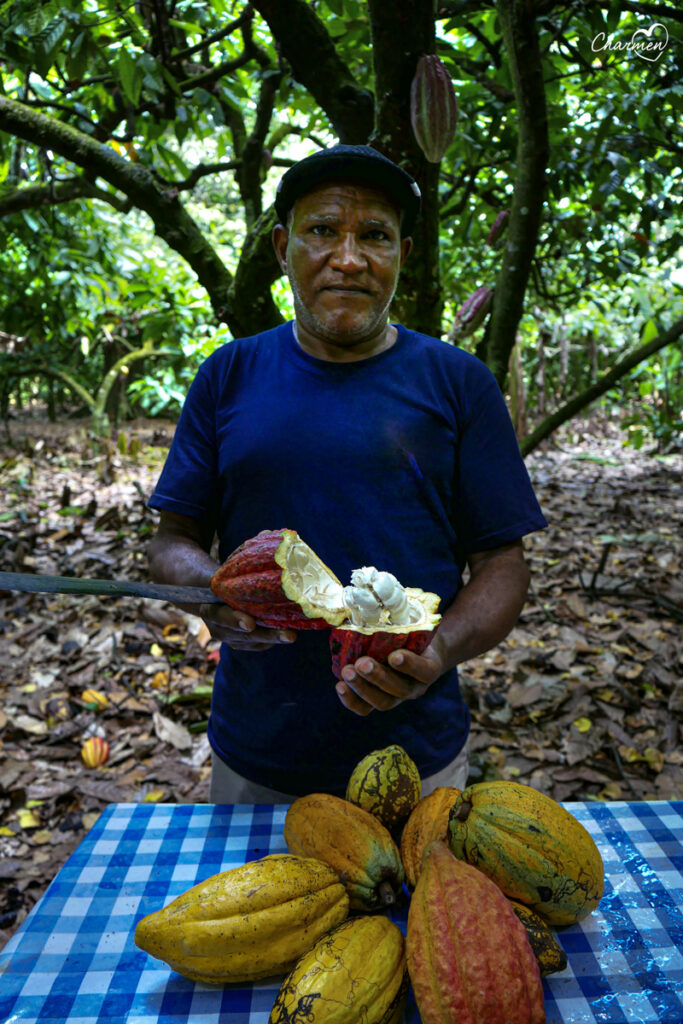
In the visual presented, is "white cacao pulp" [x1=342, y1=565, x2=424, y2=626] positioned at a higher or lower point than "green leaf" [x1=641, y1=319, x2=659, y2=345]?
lower

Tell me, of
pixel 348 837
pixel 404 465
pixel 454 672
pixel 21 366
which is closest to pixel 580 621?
pixel 454 672

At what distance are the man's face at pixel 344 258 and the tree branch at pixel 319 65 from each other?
24.3 inches

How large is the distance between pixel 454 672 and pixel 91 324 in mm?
5168

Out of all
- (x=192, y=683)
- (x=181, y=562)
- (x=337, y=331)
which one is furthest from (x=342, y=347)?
(x=192, y=683)

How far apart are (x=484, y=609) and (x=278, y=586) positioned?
43cm

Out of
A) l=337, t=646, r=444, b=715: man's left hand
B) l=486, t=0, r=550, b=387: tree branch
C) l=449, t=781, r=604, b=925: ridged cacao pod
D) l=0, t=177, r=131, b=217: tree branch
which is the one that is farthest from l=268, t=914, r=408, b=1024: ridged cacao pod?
l=0, t=177, r=131, b=217: tree branch

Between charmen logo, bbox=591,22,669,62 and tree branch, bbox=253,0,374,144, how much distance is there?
60cm

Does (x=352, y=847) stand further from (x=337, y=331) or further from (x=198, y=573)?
(x=337, y=331)

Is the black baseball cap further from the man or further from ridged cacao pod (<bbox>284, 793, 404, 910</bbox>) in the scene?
ridged cacao pod (<bbox>284, 793, 404, 910</bbox>)

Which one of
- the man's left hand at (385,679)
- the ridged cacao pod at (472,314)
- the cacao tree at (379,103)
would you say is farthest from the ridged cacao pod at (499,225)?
the man's left hand at (385,679)

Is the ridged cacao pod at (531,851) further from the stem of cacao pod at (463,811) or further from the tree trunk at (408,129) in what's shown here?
the tree trunk at (408,129)

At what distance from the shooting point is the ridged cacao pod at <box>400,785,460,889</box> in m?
1.07

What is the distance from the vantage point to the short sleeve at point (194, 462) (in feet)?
4.80

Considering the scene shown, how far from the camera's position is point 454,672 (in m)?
1.56
